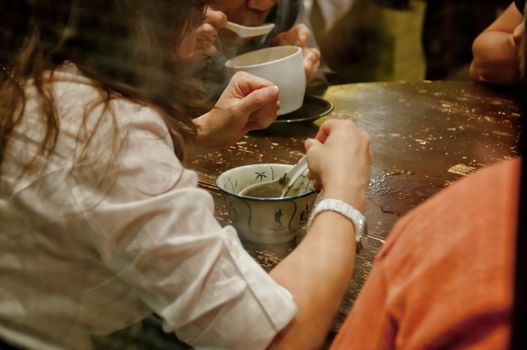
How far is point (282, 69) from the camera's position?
129cm

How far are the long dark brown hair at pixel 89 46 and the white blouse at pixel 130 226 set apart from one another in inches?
1.0

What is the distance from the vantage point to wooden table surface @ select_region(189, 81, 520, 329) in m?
0.99

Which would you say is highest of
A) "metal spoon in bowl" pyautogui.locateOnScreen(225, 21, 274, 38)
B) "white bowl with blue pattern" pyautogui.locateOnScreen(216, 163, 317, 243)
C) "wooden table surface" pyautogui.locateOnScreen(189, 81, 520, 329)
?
"metal spoon in bowl" pyautogui.locateOnScreen(225, 21, 274, 38)

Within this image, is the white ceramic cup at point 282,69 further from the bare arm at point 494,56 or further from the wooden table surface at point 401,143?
the bare arm at point 494,56

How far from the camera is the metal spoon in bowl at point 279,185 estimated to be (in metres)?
0.95

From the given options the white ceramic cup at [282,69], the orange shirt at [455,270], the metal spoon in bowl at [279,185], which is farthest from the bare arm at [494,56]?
the orange shirt at [455,270]

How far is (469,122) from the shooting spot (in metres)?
1.41

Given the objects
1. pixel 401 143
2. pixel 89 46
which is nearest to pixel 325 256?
pixel 89 46

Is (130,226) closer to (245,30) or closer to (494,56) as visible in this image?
(245,30)

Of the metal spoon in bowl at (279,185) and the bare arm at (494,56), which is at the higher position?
the metal spoon in bowl at (279,185)

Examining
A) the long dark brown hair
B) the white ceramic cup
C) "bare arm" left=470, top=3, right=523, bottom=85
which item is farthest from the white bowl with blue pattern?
"bare arm" left=470, top=3, right=523, bottom=85

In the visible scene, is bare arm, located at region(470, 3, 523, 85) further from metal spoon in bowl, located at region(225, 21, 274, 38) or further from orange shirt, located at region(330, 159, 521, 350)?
orange shirt, located at region(330, 159, 521, 350)

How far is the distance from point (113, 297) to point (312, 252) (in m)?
0.25

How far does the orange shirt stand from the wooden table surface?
333 millimetres
